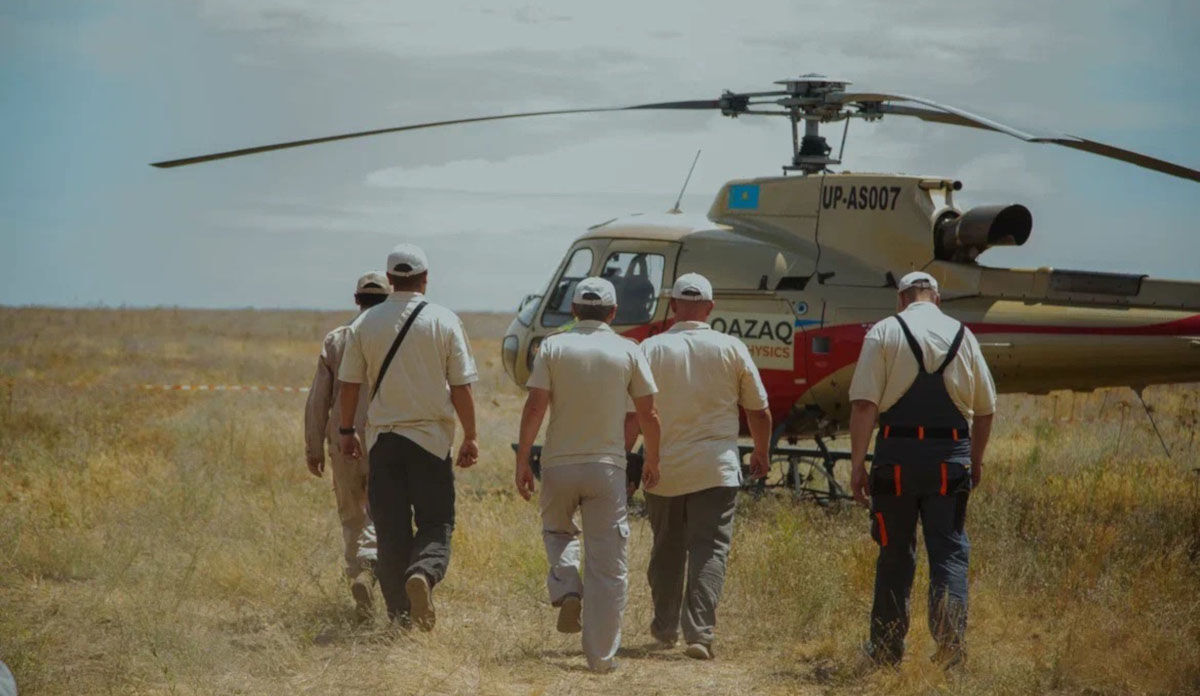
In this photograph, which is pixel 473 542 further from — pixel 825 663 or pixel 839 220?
pixel 839 220

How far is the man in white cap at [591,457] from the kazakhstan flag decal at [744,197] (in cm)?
577

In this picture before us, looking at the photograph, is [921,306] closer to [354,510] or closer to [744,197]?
[354,510]

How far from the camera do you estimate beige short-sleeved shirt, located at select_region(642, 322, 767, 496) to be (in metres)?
7.88

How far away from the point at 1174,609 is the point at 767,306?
16.6 ft

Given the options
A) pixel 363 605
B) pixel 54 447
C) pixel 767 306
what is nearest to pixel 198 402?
pixel 54 447

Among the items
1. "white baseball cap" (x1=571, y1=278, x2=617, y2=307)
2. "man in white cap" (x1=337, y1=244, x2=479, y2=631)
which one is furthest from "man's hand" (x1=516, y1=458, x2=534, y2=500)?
"white baseball cap" (x1=571, y1=278, x2=617, y2=307)

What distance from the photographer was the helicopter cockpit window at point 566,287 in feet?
45.2

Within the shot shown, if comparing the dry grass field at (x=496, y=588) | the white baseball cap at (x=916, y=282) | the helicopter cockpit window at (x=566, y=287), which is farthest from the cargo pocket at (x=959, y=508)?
the helicopter cockpit window at (x=566, y=287)

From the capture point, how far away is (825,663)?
783 cm

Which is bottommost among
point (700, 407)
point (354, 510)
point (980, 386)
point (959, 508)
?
point (354, 510)

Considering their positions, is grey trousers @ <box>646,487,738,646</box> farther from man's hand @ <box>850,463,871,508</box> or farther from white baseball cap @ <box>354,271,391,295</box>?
white baseball cap @ <box>354,271,391,295</box>

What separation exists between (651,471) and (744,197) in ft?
19.5

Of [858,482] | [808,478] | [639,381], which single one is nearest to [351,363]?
[639,381]

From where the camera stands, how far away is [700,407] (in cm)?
790
